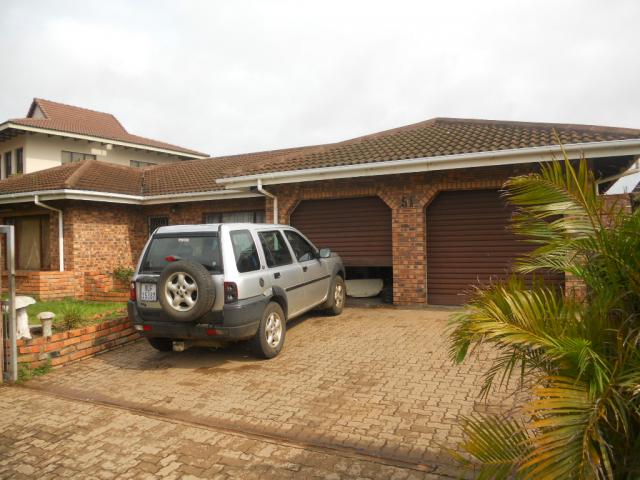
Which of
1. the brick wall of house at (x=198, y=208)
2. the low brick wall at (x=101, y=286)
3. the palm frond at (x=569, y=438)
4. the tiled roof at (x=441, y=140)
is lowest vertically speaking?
the low brick wall at (x=101, y=286)

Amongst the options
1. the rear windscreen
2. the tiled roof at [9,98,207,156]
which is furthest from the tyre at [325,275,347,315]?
the tiled roof at [9,98,207,156]

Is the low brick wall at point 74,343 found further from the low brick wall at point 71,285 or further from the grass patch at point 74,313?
the low brick wall at point 71,285

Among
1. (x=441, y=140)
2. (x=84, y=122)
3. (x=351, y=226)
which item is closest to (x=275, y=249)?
(x=351, y=226)

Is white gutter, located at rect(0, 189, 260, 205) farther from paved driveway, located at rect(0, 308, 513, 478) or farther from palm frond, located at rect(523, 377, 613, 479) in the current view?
palm frond, located at rect(523, 377, 613, 479)

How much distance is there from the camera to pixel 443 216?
969 centimetres

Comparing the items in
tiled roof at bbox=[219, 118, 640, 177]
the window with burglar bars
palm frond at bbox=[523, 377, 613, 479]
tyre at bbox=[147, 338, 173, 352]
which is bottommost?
tyre at bbox=[147, 338, 173, 352]

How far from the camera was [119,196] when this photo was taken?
13438 millimetres

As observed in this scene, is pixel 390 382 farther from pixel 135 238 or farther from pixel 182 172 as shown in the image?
pixel 182 172

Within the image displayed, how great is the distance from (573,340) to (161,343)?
5807 millimetres

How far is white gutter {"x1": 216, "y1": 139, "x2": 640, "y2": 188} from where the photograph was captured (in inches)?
294

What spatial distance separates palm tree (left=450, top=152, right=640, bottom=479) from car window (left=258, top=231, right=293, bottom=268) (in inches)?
165

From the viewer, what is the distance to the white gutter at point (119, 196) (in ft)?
41.0

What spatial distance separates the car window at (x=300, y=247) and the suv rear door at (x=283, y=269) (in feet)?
1.11

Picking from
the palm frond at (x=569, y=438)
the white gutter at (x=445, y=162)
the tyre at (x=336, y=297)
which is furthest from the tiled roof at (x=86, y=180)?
the palm frond at (x=569, y=438)
